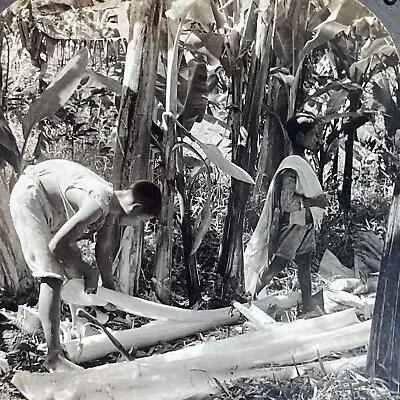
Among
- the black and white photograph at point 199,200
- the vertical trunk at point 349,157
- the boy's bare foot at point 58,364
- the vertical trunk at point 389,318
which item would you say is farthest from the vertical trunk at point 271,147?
the boy's bare foot at point 58,364

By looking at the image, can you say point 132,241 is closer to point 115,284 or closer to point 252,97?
point 115,284

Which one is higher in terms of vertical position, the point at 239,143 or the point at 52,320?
the point at 239,143

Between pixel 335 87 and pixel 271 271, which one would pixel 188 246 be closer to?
pixel 271 271

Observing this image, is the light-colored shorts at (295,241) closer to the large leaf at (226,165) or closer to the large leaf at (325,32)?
the large leaf at (226,165)

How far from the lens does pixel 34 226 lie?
1.14 meters

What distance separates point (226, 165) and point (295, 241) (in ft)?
0.66

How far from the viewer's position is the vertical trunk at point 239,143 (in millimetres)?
1148

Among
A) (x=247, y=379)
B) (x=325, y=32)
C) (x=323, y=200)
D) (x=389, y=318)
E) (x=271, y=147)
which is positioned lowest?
(x=247, y=379)

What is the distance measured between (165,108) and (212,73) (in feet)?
0.36

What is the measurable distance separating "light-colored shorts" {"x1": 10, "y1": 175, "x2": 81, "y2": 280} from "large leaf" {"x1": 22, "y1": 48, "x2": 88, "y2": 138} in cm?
11

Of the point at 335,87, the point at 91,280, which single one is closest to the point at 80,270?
the point at 91,280

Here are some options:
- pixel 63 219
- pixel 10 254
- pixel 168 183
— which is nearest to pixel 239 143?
pixel 168 183

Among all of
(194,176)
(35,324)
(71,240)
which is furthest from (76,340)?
(194,176)

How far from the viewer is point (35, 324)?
115 centimetres
